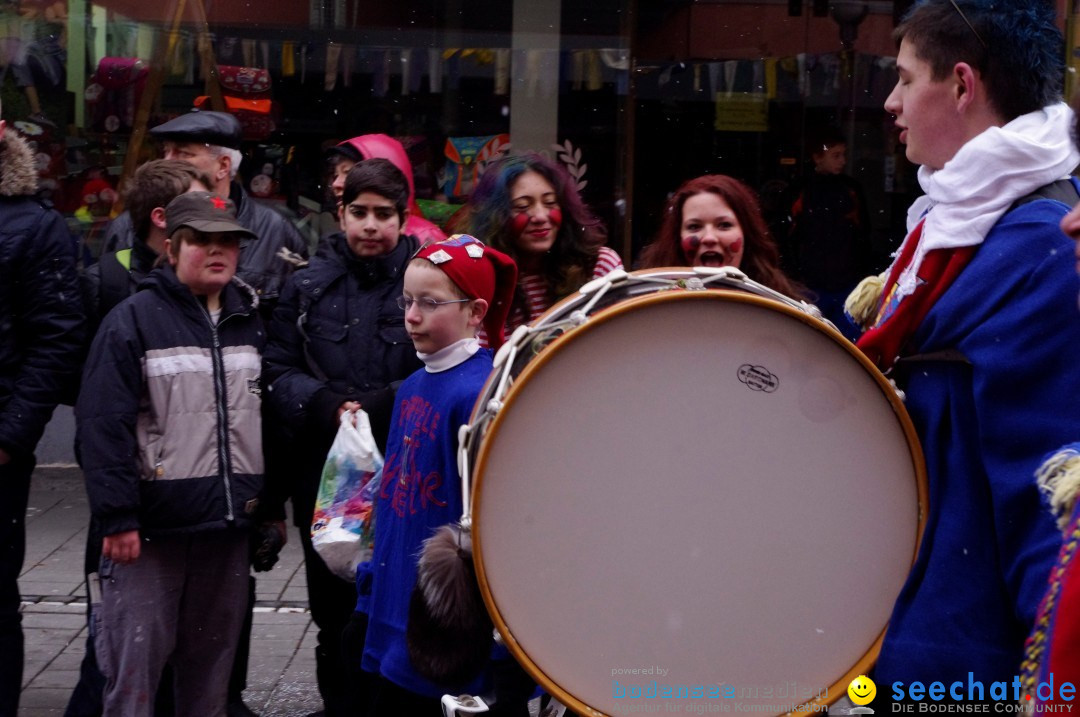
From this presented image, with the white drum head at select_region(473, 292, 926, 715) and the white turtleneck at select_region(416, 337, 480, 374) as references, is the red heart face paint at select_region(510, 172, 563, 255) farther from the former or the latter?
the white drum head at select_region(473, 292, 926, 715)

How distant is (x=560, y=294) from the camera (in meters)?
3.95

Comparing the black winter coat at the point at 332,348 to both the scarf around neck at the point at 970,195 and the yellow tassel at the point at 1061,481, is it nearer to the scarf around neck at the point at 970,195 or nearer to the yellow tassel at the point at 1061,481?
the scarf around neck at the point at 970,195

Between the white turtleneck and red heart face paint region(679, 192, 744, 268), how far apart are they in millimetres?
695

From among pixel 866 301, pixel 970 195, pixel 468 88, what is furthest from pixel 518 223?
pixel 468 88

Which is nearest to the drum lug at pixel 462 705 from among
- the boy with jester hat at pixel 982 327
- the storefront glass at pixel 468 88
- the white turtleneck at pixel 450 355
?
the white turtleneck at pixel 450 355

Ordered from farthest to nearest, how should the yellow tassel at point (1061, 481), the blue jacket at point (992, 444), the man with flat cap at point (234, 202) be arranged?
1. the man with flat cap at point (234, 202)
2. the blue jacket at point (992, 444)
3. the yellow tassel at point (1061, 481)

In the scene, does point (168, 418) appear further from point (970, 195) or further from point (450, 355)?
point (970, 195)

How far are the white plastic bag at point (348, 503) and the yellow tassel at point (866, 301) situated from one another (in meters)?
1.27

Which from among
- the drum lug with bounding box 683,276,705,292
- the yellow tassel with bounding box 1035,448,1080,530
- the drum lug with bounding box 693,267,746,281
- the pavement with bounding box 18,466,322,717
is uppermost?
the drum lug with bounding box 693,267,746,281

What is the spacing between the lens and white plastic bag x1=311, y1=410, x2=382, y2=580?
11.3ft

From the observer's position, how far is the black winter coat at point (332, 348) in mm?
4020

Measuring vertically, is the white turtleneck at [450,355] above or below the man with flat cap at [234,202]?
below

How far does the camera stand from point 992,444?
7.30 ft

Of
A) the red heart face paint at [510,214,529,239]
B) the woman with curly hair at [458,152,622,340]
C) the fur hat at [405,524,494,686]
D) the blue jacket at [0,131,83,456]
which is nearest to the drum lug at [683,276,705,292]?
the fur hat at [405,524,494,686]
